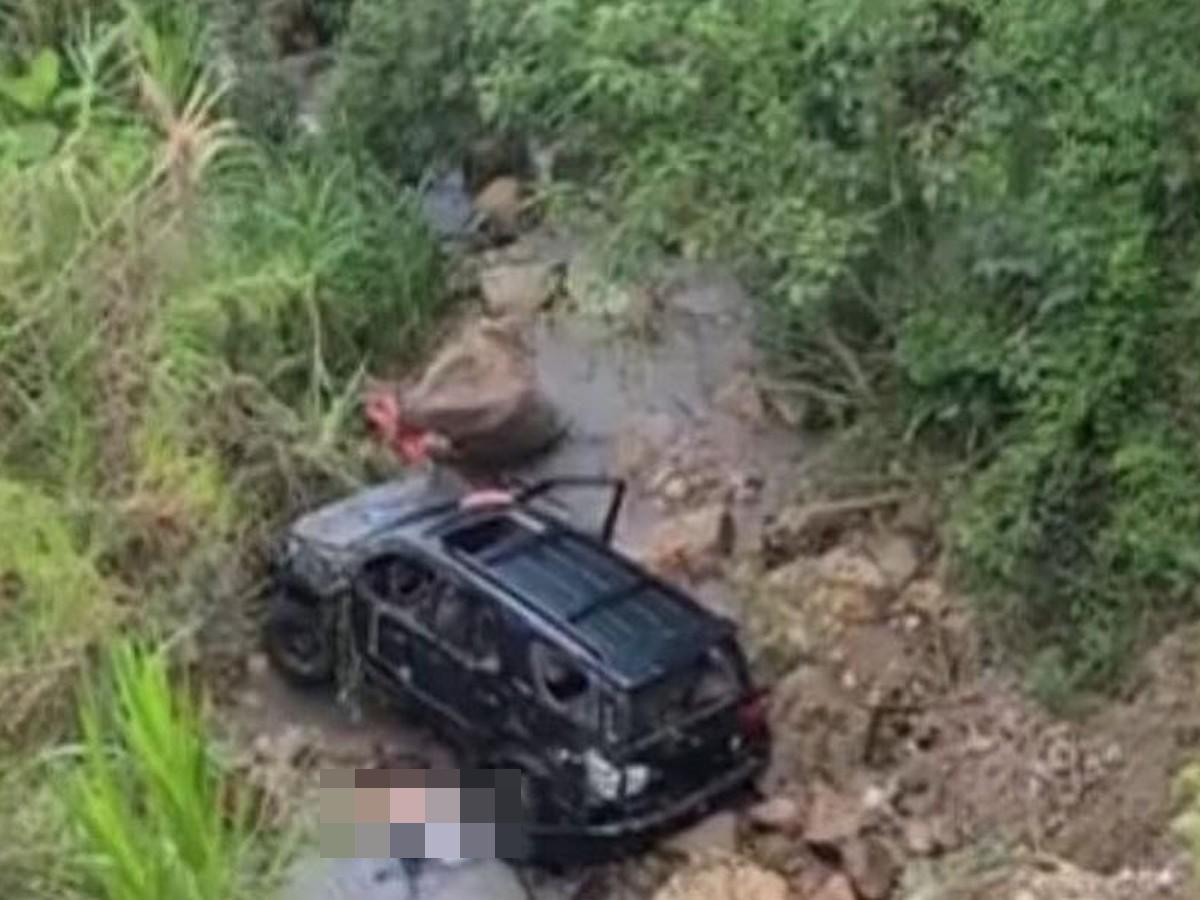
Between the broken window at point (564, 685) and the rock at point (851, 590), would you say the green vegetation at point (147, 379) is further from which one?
the rock at point (851, 590)

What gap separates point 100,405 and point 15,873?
3.32 m

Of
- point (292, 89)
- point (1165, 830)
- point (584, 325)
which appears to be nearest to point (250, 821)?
point (1165, 830)

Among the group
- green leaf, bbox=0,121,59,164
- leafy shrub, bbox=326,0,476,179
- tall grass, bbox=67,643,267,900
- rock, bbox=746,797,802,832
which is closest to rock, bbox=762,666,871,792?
rock, bbox=746,797,802,832

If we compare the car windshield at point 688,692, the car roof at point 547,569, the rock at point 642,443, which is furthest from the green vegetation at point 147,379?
the car windshield at point 688,692

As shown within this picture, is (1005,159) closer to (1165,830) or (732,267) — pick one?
(732,267)

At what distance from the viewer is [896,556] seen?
12031 millimetres

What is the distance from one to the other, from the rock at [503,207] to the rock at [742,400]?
179 centimetres

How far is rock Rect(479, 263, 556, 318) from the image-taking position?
46.1ft

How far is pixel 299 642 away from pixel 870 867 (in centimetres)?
257

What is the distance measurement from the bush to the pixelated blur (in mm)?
2019

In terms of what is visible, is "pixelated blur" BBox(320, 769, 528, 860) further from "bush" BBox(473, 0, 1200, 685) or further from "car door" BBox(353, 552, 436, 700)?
"bush" BBox(473, 0, 1200, 685)

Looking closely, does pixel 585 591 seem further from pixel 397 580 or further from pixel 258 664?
pixel 258 664

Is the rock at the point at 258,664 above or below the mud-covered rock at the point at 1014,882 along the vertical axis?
below

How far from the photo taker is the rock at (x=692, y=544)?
1232 cm
